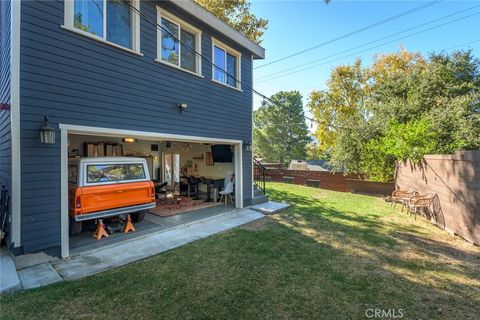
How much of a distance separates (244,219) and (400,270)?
4126mm

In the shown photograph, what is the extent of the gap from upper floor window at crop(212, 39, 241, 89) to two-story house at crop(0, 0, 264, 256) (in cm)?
4

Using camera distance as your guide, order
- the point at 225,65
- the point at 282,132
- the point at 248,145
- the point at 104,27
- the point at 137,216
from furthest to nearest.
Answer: the point at 282,132 < the point at 248,145 < the point at 225,65 < the point at 137,216 < the point at 104,27

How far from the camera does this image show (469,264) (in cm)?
444

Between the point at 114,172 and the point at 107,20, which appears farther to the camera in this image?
the point at 114,172

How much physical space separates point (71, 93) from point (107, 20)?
1.82 m

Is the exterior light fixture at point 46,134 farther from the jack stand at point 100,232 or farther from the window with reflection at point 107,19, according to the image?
the jack stand at point 100,232

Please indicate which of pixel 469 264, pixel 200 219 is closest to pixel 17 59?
pixel 200 219

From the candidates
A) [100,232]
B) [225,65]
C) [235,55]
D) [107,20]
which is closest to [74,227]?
[100,232]

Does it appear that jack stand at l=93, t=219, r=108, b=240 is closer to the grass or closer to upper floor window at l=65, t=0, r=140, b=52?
the grass

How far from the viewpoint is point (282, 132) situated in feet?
108

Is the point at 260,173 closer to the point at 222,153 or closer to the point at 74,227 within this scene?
the point at 222,153

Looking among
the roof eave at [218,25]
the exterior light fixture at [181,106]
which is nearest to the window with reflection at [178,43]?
the roof eave at [218,25]

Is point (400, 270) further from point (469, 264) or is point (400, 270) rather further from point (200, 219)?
point (200, 219)

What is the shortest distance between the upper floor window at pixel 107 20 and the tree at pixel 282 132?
1078 inches
